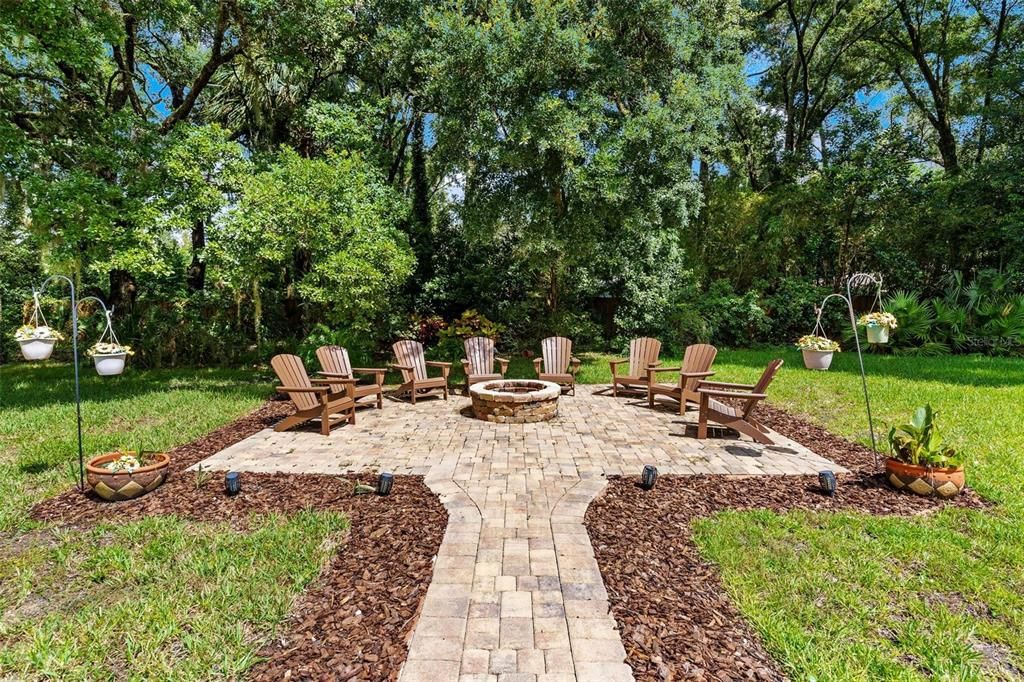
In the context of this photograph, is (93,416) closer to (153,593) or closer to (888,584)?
(153,593)

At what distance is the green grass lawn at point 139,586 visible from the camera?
79.7 inches

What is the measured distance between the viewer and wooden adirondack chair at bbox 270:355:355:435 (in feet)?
17.6

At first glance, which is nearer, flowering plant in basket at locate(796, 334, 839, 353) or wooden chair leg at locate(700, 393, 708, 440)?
flowering plant in basket at locate(796, 334, 839, 353)

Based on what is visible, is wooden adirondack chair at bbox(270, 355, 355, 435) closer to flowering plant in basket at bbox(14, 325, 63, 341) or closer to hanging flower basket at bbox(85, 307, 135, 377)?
hanging flower basket at bbox(85, 307, 135, 377)

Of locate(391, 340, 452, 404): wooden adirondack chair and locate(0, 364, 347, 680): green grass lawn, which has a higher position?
locate(391, 340, 452, 404): wooden adirondack chair

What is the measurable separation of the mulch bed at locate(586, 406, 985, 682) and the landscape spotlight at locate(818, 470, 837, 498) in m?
0.06

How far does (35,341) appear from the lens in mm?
3369

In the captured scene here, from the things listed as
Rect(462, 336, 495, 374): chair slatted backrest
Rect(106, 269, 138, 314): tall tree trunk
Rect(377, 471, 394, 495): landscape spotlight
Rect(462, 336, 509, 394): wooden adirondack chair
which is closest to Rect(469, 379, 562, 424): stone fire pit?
Rect(462, 336, 509, 394): wooden adirondack chair

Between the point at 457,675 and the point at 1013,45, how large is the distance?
18650 millimetres

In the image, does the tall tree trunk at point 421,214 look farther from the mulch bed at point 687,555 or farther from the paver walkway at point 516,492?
the mulch bed at point 687,555

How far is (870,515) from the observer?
3.37m

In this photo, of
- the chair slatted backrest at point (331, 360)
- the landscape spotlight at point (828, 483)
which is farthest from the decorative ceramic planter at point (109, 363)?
the landscape spotlight at point (828, 483)

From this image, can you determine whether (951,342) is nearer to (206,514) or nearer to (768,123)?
(768,123)

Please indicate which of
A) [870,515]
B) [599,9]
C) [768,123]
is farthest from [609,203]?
[768,123]
